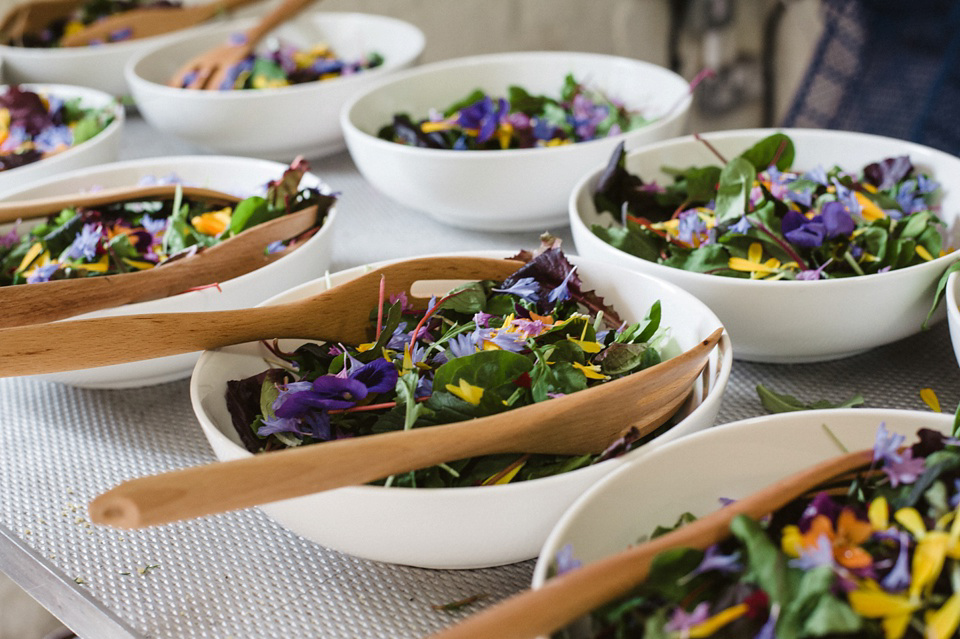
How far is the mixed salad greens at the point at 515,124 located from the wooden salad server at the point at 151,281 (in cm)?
26

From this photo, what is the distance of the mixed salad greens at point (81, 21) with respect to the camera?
1.80 metres

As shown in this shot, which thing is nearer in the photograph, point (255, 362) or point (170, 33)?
point (255, 362)

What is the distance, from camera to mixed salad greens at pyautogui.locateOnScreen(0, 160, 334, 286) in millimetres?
898

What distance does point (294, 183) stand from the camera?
976 millimetres

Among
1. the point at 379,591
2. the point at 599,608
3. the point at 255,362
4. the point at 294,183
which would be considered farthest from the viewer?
the point at 294,183

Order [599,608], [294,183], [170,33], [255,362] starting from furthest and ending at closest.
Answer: [170,33] < [294,183] < [255,362] < [599,608]

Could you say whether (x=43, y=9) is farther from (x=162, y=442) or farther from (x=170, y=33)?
(x=162, y=442)

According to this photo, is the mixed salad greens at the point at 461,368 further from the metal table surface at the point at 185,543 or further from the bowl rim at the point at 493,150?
the bowl rim at the point at 493,150

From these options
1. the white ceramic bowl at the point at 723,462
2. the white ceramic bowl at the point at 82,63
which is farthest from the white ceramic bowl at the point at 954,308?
the white ceramic bowl at the point at 82,63

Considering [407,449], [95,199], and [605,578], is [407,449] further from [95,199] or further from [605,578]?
[95,199]

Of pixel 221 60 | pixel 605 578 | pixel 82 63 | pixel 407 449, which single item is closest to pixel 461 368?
pixel 407 449

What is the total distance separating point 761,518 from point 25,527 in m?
0.55

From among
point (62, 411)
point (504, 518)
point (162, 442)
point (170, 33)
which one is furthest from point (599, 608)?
point (170, 33)

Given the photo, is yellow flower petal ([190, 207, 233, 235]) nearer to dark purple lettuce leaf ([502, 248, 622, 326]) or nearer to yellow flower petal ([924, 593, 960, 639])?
dark purple lettuce leaf ([502, 248, 622, 326])
